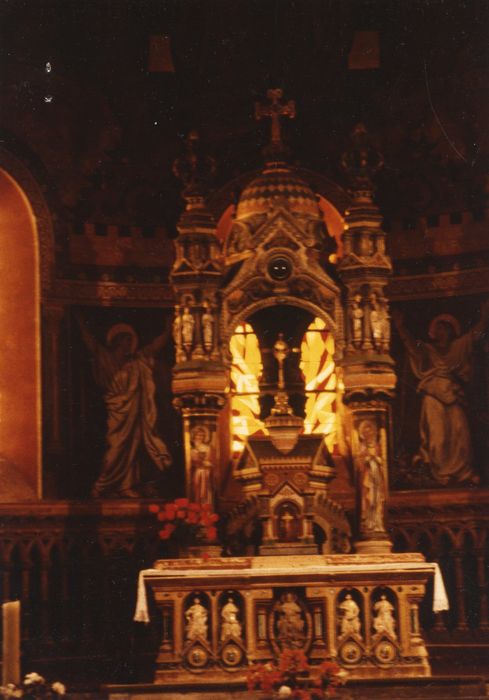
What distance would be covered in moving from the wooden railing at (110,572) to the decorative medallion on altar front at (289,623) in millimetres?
2424

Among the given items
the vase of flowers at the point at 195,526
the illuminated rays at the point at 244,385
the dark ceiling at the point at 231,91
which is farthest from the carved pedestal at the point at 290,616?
the dark ceiling at the point at 231,91

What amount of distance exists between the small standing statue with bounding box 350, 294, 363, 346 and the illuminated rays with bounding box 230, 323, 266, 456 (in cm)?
202

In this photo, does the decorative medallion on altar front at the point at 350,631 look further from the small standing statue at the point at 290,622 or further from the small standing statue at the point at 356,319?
the small standing statue at the point at 356,319

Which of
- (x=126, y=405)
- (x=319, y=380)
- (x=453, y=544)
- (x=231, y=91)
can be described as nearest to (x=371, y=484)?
(x=453, y=544)

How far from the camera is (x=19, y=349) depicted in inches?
800

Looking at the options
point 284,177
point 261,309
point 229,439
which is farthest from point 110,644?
point 284,177

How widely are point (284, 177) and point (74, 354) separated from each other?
309cm

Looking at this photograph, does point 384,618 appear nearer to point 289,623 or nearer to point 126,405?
point 289,623

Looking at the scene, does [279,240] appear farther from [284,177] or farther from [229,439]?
[229,439]

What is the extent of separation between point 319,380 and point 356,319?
2.11 meters

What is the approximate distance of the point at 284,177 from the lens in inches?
751

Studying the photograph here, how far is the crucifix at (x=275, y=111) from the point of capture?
19.3 m

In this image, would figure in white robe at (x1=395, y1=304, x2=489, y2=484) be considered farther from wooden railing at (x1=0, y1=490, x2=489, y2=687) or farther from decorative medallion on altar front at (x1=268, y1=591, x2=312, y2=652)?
decorative medallion on altar front at (x1=268, y1=591, x2=312, y2=652)

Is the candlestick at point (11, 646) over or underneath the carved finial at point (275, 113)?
underneath
